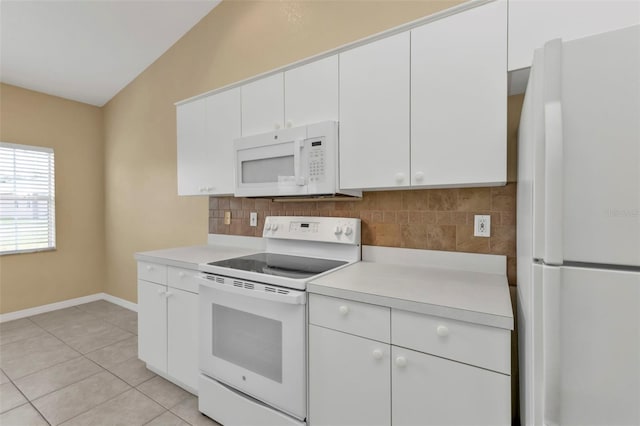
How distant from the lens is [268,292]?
4.98 ft

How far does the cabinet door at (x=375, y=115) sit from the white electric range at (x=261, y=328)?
417 millimetres

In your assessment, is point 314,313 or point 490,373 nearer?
point 490,373

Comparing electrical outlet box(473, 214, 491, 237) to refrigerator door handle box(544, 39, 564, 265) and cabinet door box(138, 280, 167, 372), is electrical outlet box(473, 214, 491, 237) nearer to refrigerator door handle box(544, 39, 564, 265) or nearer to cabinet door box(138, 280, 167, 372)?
refrigerator door handle box(544, 39, 564, 265)

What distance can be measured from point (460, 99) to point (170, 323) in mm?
2256

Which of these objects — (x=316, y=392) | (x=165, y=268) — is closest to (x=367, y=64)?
(x=316, y=392)

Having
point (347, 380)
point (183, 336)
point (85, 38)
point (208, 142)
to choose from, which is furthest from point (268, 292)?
point (85, 38)

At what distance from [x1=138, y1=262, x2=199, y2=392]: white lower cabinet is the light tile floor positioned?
17 cm

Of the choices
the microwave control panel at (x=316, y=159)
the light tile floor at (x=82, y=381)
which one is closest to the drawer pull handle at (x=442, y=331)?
the microwave control panel at (x=316, y=159)

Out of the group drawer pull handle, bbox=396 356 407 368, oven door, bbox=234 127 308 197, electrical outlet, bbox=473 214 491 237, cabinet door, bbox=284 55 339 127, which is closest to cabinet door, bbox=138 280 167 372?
oven door, bbox=234 127 308 197

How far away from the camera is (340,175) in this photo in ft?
5.71

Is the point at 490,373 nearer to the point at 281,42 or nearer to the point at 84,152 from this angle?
the point at 281,42

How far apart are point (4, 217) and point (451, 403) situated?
15.3ft

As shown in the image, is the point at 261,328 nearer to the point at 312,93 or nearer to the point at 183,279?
the point at 183,279

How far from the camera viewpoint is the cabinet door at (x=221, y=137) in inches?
87.9
